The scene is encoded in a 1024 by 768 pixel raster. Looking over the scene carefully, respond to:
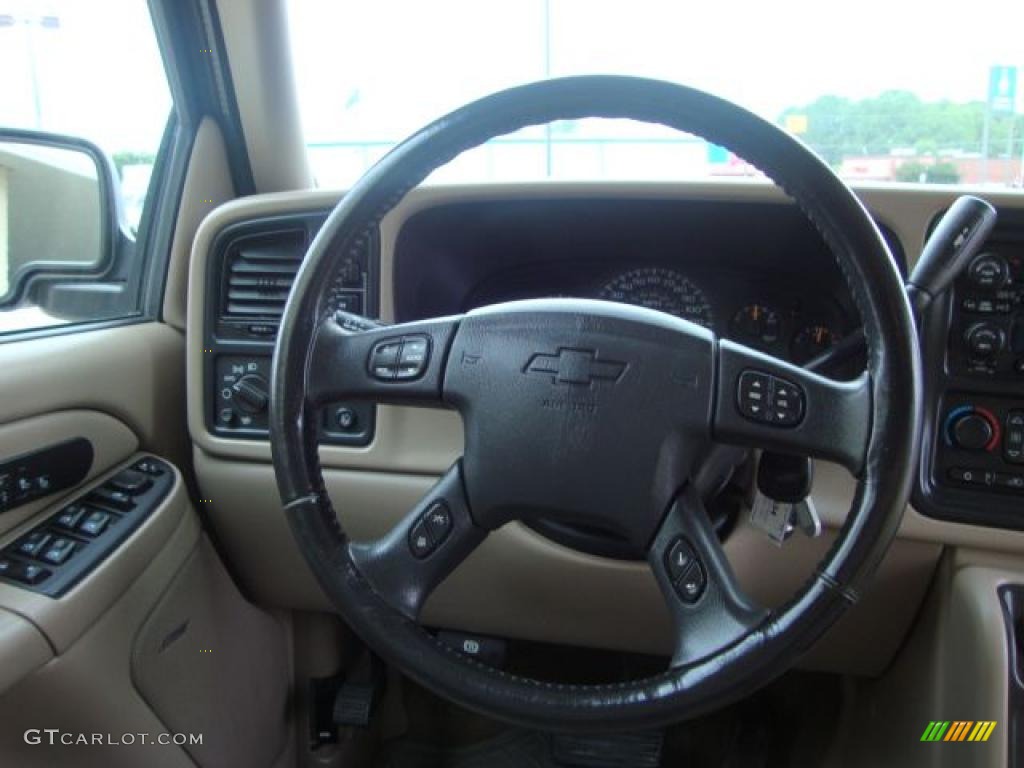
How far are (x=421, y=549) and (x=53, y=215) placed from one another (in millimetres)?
970

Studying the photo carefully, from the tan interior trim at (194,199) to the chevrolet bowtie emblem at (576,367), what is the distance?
2.89 ft

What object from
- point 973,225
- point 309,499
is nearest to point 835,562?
point 973,225

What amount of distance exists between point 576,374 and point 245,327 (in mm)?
714

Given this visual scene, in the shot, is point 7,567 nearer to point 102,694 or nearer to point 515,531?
point 102,694

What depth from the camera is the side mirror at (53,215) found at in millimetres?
1312

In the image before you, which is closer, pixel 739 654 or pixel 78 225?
pixel 739 654

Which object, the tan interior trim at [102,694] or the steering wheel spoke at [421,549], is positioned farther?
the tan interior trim at [102,694]

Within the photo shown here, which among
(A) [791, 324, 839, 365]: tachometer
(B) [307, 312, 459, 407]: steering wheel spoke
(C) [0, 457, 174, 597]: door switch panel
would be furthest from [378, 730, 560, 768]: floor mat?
(B) [307, 312, 459, 407]: steering wheel spoke

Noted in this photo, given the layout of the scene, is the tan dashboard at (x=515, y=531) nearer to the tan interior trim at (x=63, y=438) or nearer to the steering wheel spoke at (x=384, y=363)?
the tan interior trim at (x=63, y=438)

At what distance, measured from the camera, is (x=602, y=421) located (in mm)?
813

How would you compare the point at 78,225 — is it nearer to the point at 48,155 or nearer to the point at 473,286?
the point at 48,155

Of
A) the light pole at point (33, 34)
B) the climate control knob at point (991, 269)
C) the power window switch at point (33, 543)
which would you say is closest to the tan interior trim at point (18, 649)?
the power window switch at point (33, 543)

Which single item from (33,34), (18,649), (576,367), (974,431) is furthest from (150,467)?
(974,431)

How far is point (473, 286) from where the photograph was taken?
4.69 ft
